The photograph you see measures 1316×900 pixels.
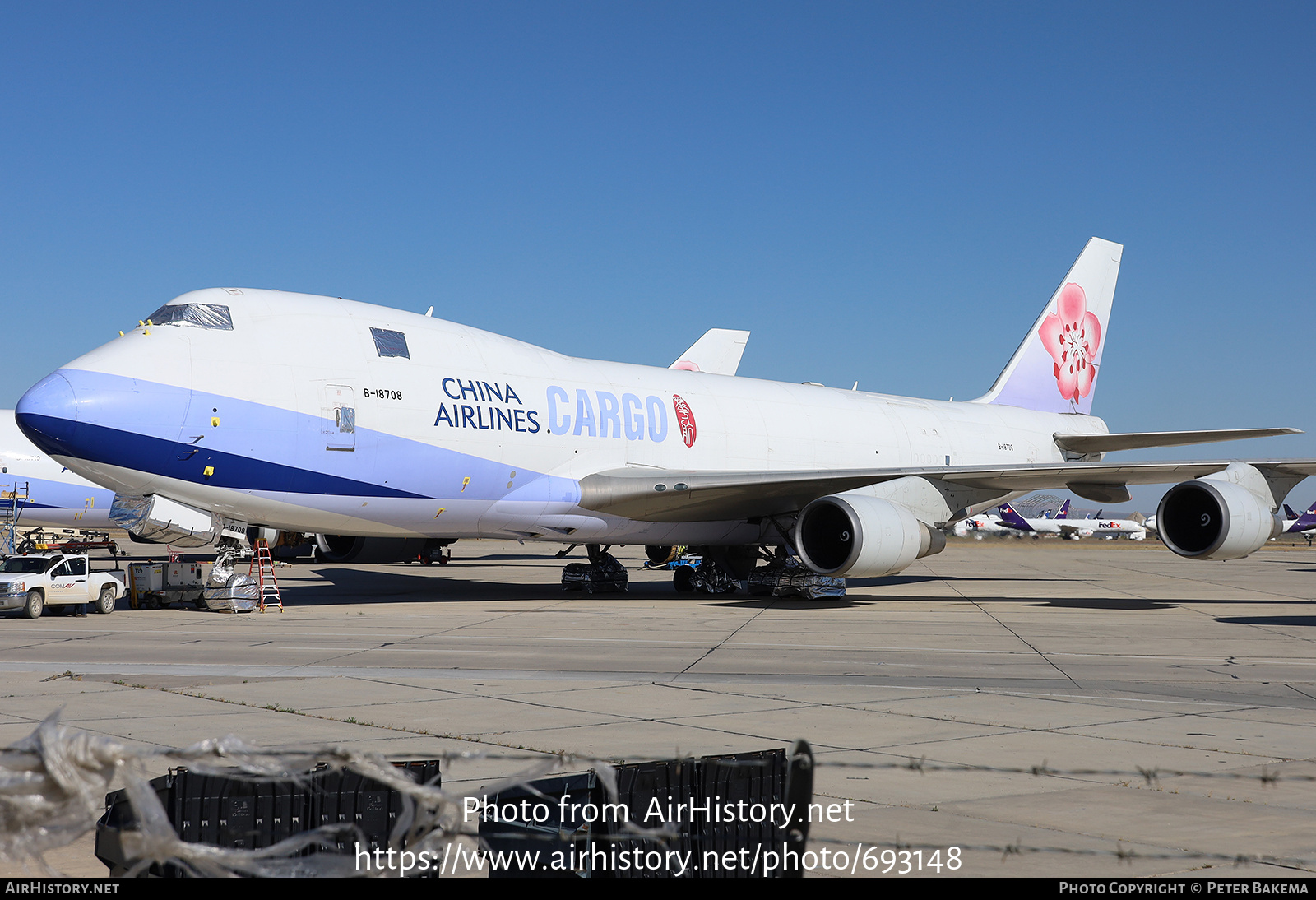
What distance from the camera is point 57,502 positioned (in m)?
40.9

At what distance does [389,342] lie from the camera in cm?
1823

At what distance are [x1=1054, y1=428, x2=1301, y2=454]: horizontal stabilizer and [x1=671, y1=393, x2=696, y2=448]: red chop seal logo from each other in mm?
11489

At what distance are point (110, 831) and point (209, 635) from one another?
1135 centimetres

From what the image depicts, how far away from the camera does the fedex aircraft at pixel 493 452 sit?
1603 centimetres

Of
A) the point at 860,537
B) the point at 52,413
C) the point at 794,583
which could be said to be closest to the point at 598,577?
the point at 794,583

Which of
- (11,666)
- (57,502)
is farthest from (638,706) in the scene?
(57,502)

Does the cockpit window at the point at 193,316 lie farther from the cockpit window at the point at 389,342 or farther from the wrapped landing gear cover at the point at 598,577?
the wrapped landing gear cover at the point at 598,577

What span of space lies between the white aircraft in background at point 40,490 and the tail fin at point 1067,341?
30250mm

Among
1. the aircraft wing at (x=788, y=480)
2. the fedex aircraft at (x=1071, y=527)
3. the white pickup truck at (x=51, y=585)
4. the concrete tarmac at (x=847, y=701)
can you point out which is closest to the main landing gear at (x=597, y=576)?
the aircraft wing at (x=788, y=480)

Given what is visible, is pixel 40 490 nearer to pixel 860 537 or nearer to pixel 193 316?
pixel 193 316

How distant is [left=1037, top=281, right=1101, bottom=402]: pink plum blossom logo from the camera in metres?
31.6

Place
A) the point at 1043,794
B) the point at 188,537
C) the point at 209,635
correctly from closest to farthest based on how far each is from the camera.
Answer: the point at 1043,794
the point at 209,635
the point at 188,537

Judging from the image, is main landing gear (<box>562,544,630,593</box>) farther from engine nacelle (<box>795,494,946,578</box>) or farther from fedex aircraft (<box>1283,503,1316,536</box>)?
fedex aircraft (<box>1283,503,1316,536</box>)

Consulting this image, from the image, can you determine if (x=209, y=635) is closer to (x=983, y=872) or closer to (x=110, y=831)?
(x=110, y=831)
